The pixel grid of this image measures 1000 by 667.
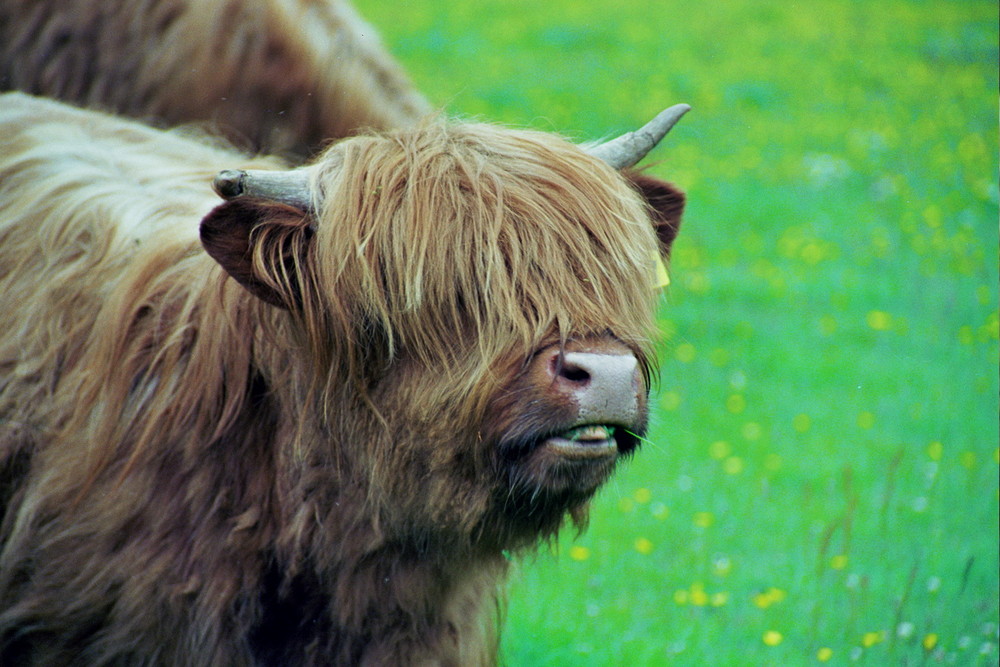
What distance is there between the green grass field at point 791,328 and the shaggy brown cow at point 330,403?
1.99 feet

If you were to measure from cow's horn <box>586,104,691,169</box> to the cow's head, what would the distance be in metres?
0.34

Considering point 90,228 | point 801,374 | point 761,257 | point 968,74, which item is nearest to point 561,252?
point 90,228

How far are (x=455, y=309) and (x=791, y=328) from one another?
597cm

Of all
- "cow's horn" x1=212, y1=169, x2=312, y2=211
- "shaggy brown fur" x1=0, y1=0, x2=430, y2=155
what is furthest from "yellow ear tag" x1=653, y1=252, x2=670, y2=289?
"shaggy brown fur" x1=0, y1=0, x2=430, y2=155

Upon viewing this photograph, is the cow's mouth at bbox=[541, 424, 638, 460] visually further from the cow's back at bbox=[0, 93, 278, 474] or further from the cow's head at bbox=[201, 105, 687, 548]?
the cow's back at bbox=[0, 93, 278, 474]

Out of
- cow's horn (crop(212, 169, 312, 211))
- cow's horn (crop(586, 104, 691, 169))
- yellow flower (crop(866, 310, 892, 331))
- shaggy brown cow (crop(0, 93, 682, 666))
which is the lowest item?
yellow flower (crop(866, 310, 892, 331))

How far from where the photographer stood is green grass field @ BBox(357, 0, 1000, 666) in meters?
4.48

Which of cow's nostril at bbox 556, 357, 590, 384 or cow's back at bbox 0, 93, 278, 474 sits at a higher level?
cow's nostril at bbox 556, 357, 590, 384

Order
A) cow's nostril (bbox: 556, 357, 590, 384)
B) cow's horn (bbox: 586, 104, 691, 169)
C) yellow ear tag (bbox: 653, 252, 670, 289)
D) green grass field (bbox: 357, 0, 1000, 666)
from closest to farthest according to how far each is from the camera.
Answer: cow's nostril (bbox: 556, 357, 590, 384)
yellow ear tag (bbox: 653, 252, 670, 289)
cow's horn (bbox: 586, 104, 691, 169)
green grass field (bbox: 357, 0, 1000, 666)

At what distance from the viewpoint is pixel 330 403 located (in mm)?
2926

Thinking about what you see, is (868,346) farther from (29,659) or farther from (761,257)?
(29,659)

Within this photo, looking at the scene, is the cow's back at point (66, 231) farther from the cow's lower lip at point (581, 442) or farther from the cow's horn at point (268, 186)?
the cow's lower lip at point (581, 442)

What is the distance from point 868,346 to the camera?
7934 mm

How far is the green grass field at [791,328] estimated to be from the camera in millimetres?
4480
